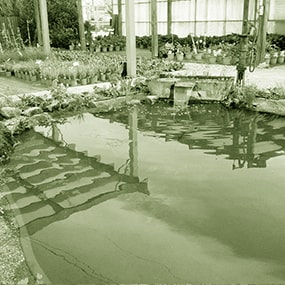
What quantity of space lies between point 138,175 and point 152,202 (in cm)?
69

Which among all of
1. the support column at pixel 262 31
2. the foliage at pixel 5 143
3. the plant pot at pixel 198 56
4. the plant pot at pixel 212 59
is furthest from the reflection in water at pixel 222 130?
the plant pot at pixel 198 56

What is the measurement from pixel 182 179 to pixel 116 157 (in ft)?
3.63

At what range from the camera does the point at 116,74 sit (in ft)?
30.4

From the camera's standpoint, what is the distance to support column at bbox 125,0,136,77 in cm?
879

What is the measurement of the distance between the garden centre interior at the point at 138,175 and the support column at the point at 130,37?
2 centimetres

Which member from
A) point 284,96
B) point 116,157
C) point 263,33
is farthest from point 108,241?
point 263,33

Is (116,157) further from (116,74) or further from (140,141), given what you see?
(116,74)

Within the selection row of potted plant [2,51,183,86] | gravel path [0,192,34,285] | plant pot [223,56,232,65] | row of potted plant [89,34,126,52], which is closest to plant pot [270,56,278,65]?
plant pot [223,56,232,65]

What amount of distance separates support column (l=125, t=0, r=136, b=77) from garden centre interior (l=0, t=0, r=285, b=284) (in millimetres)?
23

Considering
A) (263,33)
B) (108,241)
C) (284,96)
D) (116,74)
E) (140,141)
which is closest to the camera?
(108,241)

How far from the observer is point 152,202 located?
402cm

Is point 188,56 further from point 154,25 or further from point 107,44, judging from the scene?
point 107,44

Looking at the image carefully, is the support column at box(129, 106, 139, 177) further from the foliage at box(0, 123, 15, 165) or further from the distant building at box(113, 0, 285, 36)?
the distant building at box(113, 0, 285, 36)

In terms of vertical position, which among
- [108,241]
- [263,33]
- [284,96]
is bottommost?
[108,241]
